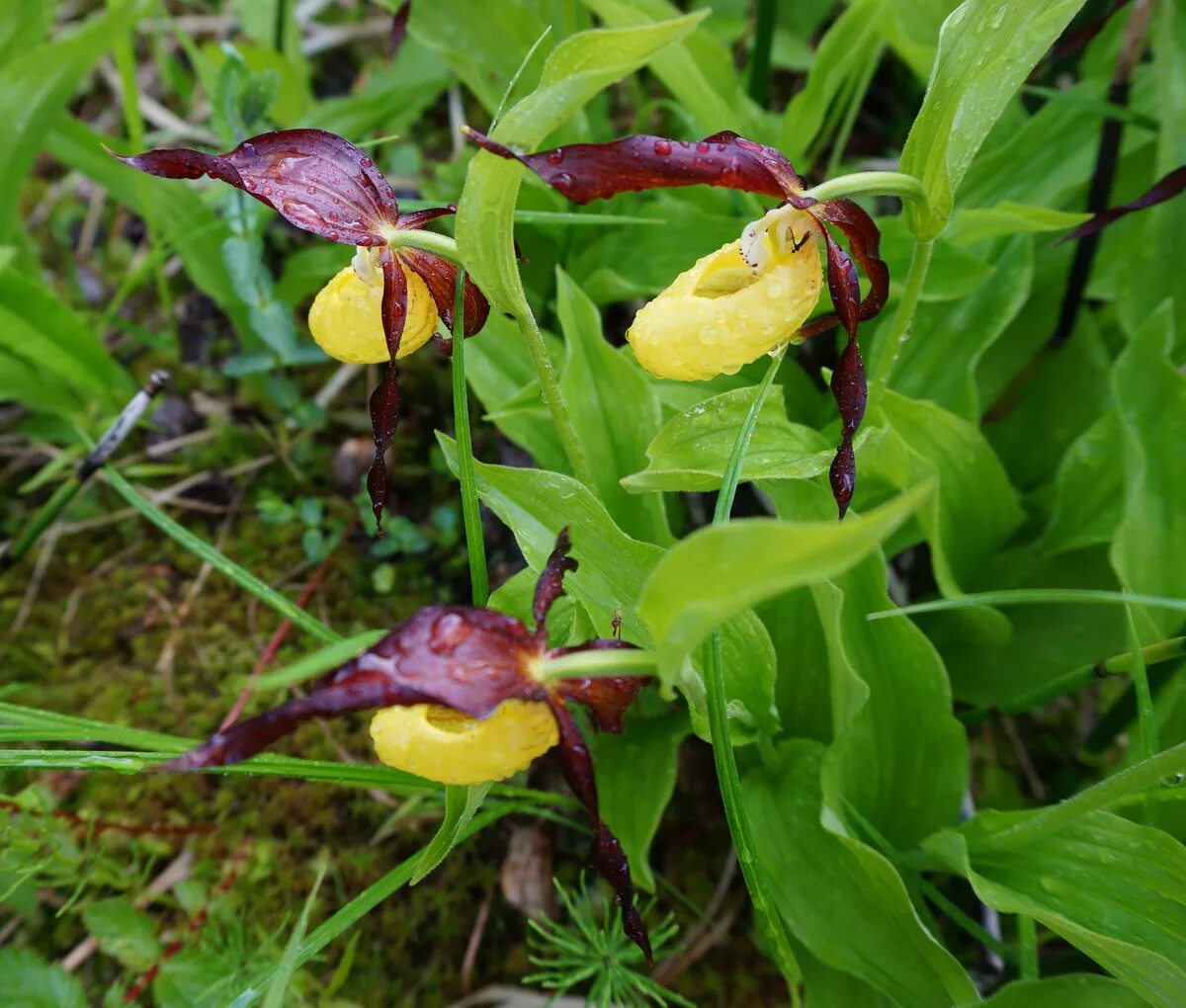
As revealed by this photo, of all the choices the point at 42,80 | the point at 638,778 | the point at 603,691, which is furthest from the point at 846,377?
the point at 42,80

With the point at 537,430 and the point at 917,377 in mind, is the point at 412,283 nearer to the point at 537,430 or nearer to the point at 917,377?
the point at 537,430

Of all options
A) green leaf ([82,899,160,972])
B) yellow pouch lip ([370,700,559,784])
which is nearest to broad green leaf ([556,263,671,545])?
yellow pouch lip ([370,700,559,784])

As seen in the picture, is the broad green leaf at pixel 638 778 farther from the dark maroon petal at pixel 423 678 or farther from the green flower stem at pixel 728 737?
the dark maroon petal at pixel 423 678

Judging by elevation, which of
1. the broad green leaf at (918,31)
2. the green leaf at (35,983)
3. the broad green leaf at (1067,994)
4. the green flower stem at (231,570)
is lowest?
the green leaf at (35,983)

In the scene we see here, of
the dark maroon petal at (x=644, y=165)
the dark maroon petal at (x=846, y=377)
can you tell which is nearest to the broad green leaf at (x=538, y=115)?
the dark maroon petal at (x=644, y=165)

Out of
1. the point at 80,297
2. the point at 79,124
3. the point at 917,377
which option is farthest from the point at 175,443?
the point at 917,377

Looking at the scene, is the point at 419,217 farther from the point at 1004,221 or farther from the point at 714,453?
the point at 1004,221
